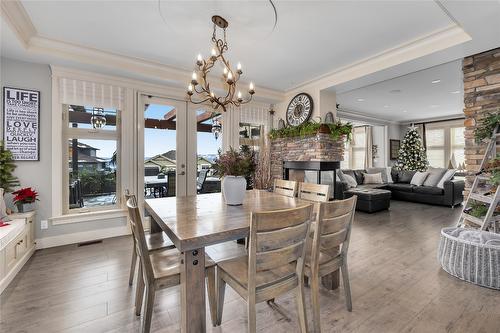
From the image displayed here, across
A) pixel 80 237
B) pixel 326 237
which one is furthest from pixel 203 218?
pixel 80 237

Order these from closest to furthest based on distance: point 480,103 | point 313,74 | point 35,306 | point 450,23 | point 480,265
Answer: point 35,306 < point 480,265 < point 450,23 < point 480,103 < point 313,74

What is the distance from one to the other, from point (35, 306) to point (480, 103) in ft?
16.4

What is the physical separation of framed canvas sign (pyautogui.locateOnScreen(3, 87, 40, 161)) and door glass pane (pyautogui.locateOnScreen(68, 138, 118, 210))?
41 centimetres

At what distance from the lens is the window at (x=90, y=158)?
11.1ft

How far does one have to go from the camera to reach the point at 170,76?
3678mm

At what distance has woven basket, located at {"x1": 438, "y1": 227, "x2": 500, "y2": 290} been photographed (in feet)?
6.77

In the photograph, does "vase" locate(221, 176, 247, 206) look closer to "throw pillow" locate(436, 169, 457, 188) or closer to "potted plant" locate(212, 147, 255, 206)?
"potted plant" locate(212, 147, 255, 206)

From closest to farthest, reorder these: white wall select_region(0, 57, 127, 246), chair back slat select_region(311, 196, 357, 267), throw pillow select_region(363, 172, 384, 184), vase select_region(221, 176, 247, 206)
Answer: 1. chair back slat select_region(311, 196, 357, 267)
2. vase select_region(221, 176, 247, 206)
3. white wall select_region(0, 57, 127, 246)
4. throw pillow select_region(363, 172, 384, 184)

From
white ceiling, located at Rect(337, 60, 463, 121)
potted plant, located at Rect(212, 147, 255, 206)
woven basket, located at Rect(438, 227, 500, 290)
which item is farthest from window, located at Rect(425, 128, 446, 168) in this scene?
potted plant, located at Rect(212, 147, 255, 206)

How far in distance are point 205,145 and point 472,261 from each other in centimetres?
390

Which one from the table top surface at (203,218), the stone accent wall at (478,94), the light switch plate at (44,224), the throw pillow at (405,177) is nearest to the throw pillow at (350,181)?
the throw pillow at (405,177)

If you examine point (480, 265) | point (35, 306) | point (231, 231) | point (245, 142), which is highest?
point (245, 142)

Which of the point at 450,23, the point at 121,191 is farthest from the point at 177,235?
the point at 450,23

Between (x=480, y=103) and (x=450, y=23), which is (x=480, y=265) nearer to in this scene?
(x=480, y=103)
